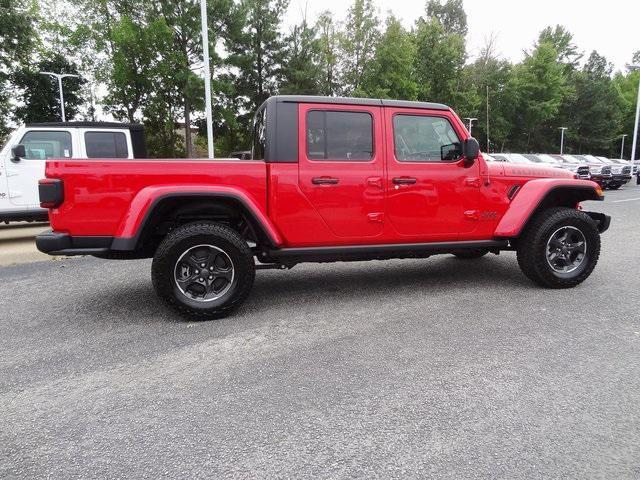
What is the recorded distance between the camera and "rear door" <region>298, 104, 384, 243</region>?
3.87 metres

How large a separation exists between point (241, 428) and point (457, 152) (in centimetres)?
339

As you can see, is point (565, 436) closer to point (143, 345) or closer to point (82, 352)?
point (143, 345)

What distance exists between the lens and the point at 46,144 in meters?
8.30

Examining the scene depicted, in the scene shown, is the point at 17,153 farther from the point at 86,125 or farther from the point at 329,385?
the point at 329,385

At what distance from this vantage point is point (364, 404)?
2.37 m

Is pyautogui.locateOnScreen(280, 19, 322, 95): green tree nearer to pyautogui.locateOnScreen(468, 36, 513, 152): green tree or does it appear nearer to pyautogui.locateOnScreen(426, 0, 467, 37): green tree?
pyautogui.locateOnScreen(468, 36, 513, 152): green tree

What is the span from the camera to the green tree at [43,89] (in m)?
36.2

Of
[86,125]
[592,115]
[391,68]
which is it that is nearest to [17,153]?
[86,125]

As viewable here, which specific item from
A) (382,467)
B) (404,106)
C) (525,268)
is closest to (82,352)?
(382,467)

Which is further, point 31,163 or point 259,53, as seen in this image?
point 259,53

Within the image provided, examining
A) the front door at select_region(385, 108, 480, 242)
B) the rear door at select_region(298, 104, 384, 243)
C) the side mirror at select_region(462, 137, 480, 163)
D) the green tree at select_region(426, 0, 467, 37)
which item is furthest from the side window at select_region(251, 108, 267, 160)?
the green tree at select_region(426, 0, 467, 37)

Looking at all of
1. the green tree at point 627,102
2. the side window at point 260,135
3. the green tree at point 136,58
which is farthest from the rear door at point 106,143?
the green tree at point 627,102

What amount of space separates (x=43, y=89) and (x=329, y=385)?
4423 cm

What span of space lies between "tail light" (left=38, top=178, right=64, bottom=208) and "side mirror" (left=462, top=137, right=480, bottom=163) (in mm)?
3641
